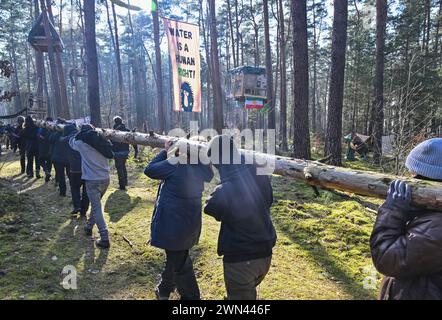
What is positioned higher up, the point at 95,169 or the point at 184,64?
the point at 184,64

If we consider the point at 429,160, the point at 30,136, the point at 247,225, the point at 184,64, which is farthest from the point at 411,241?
the point at 30,136

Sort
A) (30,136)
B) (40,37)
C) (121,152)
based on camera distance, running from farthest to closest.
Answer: (40,37) < (30,136) < (121,152)

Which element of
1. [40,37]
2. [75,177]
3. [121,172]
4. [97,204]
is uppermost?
[40,37]

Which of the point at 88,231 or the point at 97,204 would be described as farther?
the point at 88,231

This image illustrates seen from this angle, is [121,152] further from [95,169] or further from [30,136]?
[95,169]

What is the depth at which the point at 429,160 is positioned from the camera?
2195 mm

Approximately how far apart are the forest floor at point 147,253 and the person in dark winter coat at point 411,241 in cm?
236

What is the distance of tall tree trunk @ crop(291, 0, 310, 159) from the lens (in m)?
9.48

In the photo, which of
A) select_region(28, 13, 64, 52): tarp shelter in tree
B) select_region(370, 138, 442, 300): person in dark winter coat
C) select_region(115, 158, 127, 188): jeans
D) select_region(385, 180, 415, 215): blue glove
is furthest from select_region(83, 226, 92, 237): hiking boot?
select_region(28, 13, 64, 52): tarp shelter in tree

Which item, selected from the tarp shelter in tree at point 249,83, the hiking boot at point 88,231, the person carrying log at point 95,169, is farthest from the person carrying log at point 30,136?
the tarp shelter in tree at point 249,83

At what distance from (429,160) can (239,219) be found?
59.3 inches

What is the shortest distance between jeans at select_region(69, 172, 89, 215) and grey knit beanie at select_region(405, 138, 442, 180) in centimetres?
619
